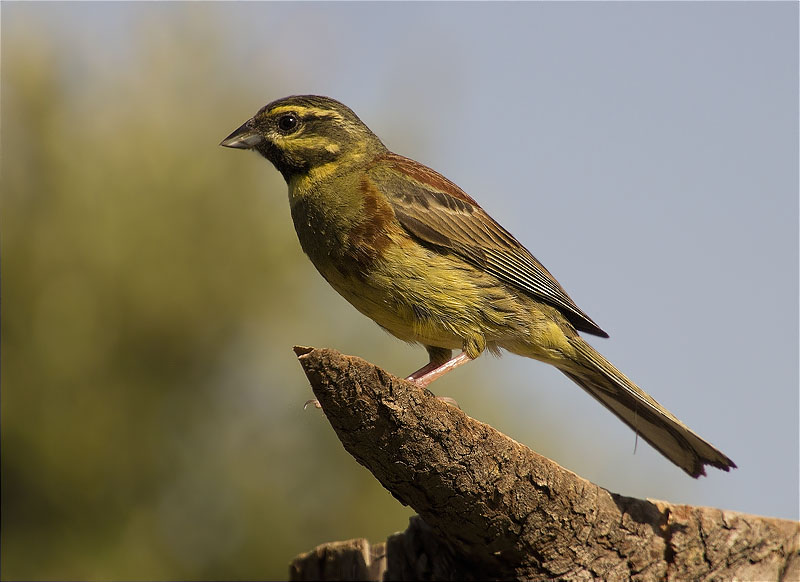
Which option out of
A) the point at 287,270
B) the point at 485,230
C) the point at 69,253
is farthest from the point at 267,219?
the point at 485,230

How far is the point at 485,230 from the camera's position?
671 cm

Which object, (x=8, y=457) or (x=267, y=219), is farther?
(x=267, y=219)

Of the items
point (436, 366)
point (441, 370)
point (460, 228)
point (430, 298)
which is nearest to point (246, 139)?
point (460, 228)

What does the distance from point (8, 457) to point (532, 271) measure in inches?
315

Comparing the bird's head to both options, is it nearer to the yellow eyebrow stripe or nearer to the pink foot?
the yellow eyebrow stripe

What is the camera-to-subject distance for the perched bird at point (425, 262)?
230 inches

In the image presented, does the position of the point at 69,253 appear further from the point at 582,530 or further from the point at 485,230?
the point at 582,530

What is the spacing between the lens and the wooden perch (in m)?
4.36

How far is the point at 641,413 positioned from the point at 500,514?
1.80 m

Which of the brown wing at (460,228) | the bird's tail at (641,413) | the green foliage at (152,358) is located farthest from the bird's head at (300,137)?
the green foliage at (152,358)

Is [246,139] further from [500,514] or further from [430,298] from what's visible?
[500,514]

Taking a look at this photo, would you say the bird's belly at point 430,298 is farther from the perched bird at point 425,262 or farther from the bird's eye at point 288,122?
the bird's eye at point 288,122

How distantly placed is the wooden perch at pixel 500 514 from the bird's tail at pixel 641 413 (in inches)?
20.3

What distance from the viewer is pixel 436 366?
6.58m
